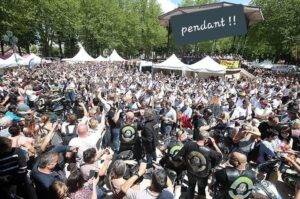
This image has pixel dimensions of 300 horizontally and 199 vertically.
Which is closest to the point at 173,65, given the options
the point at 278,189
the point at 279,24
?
the point at 278,189

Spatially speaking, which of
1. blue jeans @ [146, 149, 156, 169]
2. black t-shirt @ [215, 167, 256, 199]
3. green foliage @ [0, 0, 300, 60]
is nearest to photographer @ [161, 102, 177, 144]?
blue jeans @ [146, 149, 156, 169]

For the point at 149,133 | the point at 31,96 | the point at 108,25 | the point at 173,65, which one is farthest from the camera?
the point at 108,25

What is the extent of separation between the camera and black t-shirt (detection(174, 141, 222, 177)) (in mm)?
4746

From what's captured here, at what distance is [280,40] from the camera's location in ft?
149

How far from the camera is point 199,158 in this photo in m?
4.75

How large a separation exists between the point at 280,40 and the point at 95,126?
45975 millimetres

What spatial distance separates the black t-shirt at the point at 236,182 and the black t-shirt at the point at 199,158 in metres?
0.40

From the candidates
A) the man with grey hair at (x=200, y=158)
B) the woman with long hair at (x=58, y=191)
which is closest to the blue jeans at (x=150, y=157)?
the man with grey hair at (x=200, y=158)

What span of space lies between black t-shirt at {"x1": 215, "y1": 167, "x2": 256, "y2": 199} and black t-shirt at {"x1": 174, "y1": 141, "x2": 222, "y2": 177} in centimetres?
40

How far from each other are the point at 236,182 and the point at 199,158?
2.38 ft

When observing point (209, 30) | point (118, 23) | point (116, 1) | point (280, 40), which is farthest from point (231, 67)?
point (116, 1)

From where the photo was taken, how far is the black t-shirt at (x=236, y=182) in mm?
4227

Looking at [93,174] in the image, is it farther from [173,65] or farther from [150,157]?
[173,65]

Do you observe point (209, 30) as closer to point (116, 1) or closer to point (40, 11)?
point (40, 11)
